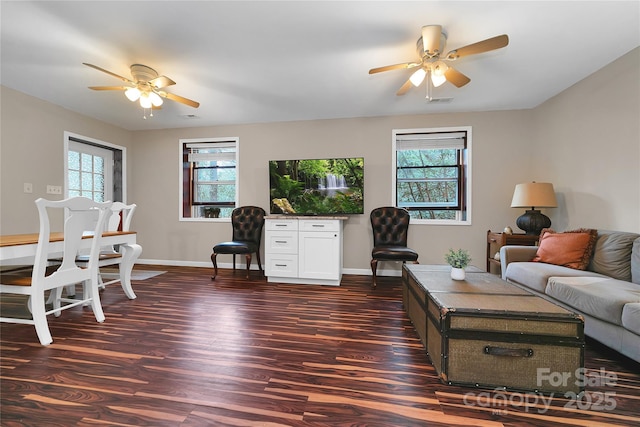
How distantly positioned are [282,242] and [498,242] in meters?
2.72

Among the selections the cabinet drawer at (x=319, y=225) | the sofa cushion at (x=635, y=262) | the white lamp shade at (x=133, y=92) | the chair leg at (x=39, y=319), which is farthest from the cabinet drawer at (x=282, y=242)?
the sofa cushion at (x=635, y=262)

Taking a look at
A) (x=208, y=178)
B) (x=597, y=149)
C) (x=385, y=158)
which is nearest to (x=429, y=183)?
(x=385, y=158)

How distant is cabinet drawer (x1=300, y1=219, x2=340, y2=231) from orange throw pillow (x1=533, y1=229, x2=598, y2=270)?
2126mm

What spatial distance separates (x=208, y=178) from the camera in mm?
4645

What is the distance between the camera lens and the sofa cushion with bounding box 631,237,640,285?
1.96 m

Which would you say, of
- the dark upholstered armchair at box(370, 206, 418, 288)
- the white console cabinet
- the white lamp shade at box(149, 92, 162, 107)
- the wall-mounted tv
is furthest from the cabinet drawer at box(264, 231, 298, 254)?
the white lamp shade at box(149, 92, 162, 107)

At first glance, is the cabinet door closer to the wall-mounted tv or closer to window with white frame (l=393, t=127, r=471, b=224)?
the wall-mounted tv

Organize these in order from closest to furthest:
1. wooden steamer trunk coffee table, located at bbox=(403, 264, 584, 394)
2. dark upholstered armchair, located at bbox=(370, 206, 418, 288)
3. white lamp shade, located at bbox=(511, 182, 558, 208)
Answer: wooden steamer trunk coffee table, located at bbox=(403, 264, 584, 394) < white lamp shade, located at bbox=(511, 182, 558, 208) < dark upholstered armchair, located at bbox=(370, 206, 418, 288)

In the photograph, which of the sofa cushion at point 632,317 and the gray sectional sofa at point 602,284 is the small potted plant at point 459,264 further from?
the sofa cushion at point 632,317

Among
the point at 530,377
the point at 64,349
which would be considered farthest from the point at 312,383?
the point at 64,349

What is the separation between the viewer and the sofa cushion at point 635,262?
1.96 metres

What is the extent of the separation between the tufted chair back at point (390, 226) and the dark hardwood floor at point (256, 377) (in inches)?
56.0

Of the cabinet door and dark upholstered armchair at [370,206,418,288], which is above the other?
dark upholstered armchair at [370,206,418,288]

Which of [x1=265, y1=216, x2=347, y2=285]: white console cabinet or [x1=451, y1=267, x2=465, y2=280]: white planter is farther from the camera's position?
[x1=265, y1=216, x2=347, y2=285]: white console cabinet
